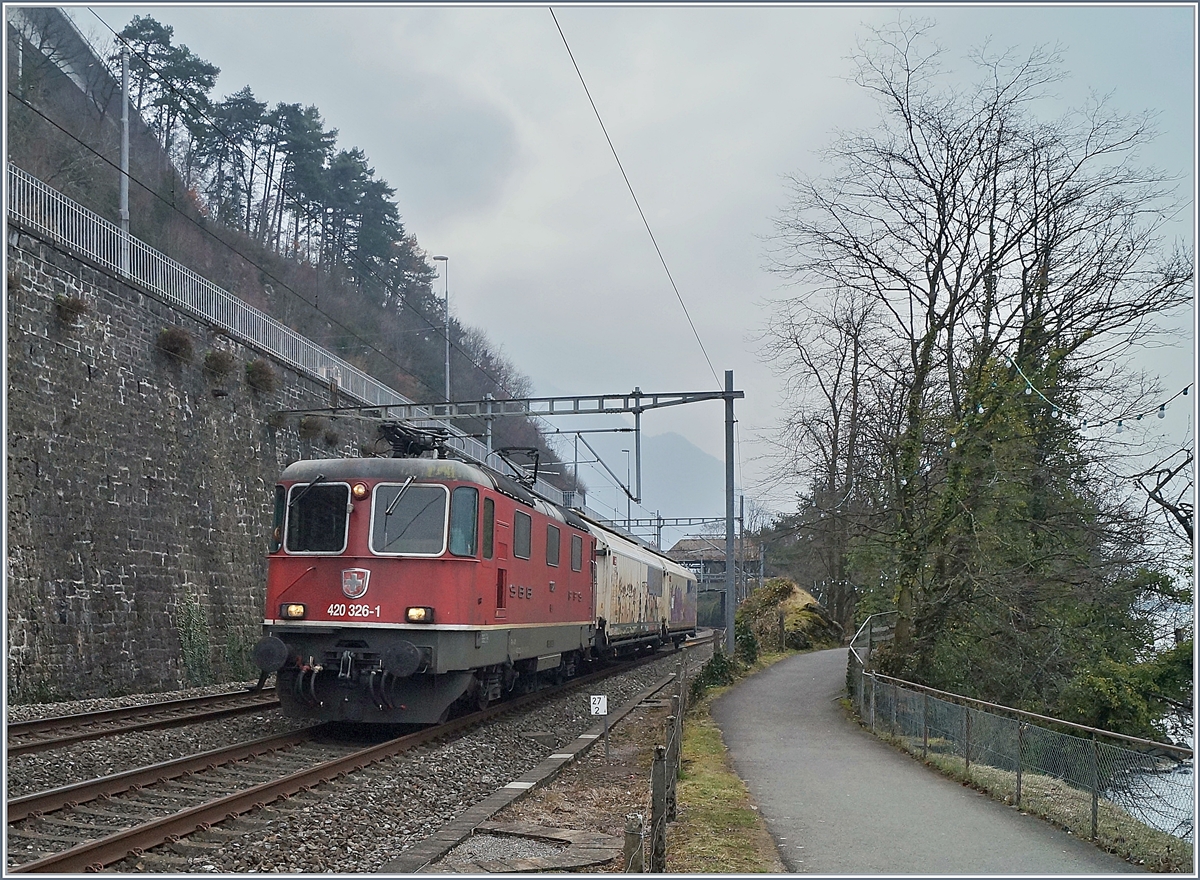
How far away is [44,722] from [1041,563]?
49.4ft

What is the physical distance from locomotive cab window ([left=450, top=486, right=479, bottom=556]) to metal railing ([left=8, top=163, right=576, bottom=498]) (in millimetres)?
3720

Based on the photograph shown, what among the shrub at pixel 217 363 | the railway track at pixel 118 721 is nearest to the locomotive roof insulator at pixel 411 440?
the railway track at pixel 118 721

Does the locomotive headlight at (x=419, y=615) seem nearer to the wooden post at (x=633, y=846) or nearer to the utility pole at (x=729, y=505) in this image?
the wooden post at (x=633, y=846)

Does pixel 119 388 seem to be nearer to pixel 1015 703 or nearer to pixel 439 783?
pixel 439 783

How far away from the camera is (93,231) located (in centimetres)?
2002

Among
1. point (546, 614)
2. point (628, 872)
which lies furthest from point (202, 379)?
point (628, 872)

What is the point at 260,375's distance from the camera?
25.2 m

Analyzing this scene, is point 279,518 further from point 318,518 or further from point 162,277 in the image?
point 162,277

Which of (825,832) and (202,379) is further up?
(202,379)

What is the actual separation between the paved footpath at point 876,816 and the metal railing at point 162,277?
6.61 metres

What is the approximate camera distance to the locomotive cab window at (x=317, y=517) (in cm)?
1327

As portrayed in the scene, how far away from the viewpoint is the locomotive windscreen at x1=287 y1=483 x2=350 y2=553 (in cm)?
1327

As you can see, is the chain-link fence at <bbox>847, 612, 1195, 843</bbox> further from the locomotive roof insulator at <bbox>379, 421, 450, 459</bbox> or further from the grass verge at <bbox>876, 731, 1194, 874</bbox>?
the locomotive roof insulator at <bbox>379, 421, 450, 459</bbox>

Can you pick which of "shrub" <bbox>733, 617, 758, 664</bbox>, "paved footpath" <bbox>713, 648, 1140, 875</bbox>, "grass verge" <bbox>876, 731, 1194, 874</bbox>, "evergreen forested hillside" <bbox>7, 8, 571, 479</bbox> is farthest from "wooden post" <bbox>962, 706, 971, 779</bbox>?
"evergreen forested hillside" <bbox>7, 8, 571, 479</bbox>
